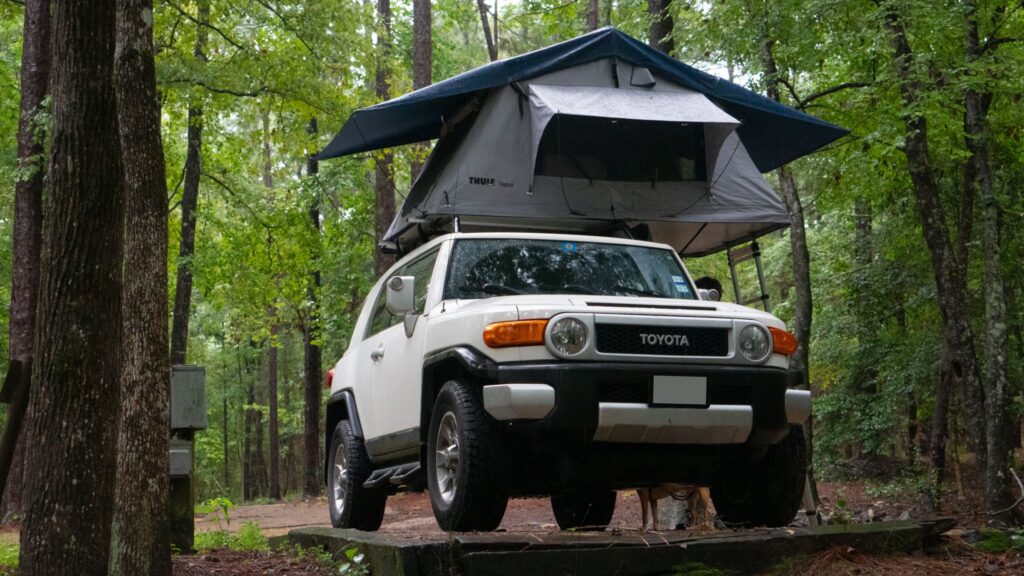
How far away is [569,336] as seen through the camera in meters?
6.10

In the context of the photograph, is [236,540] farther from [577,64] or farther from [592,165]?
[577,64]

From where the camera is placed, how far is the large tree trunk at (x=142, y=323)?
21.0ft

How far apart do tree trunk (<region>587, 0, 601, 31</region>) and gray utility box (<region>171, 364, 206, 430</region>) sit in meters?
16.8

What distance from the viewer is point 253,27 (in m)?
16.7

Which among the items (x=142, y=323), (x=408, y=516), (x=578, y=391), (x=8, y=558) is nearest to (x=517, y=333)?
(x=578, y=391)

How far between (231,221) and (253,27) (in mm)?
9289

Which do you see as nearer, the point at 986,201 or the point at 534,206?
the point at 534,206

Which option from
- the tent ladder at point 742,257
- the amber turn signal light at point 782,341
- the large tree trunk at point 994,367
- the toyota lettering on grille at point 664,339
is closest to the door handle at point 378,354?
the toyota lettering on grille at point 664,339

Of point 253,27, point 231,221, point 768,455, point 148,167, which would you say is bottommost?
point 768,455

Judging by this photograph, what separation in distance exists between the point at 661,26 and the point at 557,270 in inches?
316

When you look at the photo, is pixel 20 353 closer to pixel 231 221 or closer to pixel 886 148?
pixel 231 221

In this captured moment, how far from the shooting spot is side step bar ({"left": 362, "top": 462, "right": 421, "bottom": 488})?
729 centimetres

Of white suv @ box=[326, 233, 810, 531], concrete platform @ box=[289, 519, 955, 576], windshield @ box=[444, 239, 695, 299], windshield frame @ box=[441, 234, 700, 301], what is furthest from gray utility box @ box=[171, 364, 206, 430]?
concrete platform @ box=[289, 519, 955, 576]

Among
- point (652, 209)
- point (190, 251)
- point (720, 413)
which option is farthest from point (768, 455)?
point (190, 251)
